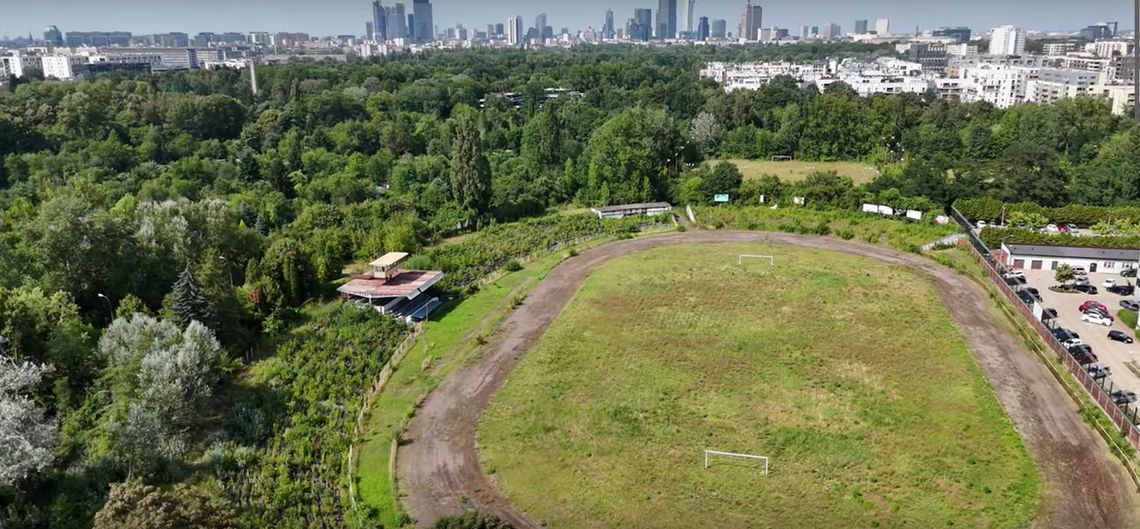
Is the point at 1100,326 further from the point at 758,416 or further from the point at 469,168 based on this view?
the point at 469,168

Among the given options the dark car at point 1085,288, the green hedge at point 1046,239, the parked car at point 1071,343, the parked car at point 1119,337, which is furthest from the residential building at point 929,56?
the parked car at point 1071,343

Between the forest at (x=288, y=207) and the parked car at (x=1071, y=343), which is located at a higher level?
the forest at (x=288, y=207)

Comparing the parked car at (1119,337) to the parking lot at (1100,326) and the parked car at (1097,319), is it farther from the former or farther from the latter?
the parked car at (1097,319)

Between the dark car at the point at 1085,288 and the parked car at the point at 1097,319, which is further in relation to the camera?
the dark car at the point at 1085,288

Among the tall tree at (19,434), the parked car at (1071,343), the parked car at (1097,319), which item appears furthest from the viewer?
the parked car at (1097,319)

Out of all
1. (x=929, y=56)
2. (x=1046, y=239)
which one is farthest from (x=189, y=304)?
(x=929, y=56)

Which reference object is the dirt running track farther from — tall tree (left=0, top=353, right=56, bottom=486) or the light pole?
the light pole
